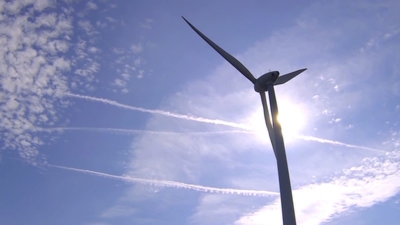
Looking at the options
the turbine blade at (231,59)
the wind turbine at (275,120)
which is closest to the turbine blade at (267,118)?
the wind turbine at (275,120)

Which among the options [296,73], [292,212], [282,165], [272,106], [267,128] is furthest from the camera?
[296,73]

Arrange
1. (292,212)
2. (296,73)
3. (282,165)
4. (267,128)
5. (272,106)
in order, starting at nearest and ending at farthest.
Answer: (292,212) → (282,165) → (272,106) → (267,128) → (296,73)

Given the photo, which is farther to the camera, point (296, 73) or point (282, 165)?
point (296, 73)

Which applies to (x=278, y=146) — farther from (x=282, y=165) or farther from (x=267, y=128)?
(x=267, y=128)

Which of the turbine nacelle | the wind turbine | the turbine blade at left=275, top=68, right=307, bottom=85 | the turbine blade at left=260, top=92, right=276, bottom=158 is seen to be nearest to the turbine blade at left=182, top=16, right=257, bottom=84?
the wind turbine

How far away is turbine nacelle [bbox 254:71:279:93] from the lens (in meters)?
53.8

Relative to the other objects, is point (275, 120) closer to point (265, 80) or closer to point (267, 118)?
point (265, 80)

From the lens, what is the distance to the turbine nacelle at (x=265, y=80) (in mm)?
53844

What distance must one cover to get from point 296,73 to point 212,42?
1591 centimetres

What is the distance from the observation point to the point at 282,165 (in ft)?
146

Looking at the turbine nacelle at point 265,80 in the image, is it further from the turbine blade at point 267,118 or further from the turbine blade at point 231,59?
the turbine blade at point 231,59

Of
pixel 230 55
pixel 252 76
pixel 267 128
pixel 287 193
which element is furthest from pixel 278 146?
pixel 230 55

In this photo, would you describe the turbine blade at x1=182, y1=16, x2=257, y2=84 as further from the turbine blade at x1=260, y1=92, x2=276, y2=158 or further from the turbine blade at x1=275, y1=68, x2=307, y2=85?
the turbine blade at x1=275, y1=68, x2=307, y2=85

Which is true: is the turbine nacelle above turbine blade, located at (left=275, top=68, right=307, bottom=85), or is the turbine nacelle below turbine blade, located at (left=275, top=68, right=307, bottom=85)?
below
